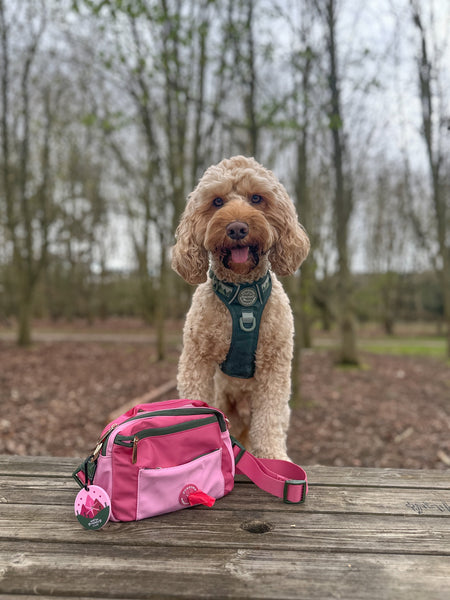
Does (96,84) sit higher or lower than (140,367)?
higher

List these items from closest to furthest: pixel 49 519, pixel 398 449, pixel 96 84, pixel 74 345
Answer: pixel 49 519
pixel 398 449
pixel 96 84
pixel 74 345

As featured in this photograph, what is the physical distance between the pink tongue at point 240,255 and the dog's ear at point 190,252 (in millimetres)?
198

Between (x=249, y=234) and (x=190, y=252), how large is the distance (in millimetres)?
324

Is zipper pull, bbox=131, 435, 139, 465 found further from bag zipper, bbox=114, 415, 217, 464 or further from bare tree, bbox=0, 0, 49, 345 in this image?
bare tree, bbox=0, 0, 49, 345

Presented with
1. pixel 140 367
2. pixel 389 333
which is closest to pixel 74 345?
pixel 140 367

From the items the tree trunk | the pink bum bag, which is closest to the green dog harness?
the pink bum bag

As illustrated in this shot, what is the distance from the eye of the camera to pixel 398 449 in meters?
5.00

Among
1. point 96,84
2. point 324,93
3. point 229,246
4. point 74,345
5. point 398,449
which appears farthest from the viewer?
point 74,345

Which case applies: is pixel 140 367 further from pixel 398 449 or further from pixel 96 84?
pixel 96 84

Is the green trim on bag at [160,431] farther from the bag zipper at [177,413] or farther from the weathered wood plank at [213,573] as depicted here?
the weathered wood plank at [213,573]

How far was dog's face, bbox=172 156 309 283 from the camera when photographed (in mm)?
1918

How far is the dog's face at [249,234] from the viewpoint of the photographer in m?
1.92

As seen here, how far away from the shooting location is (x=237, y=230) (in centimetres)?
184

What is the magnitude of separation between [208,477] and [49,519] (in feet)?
2.06
